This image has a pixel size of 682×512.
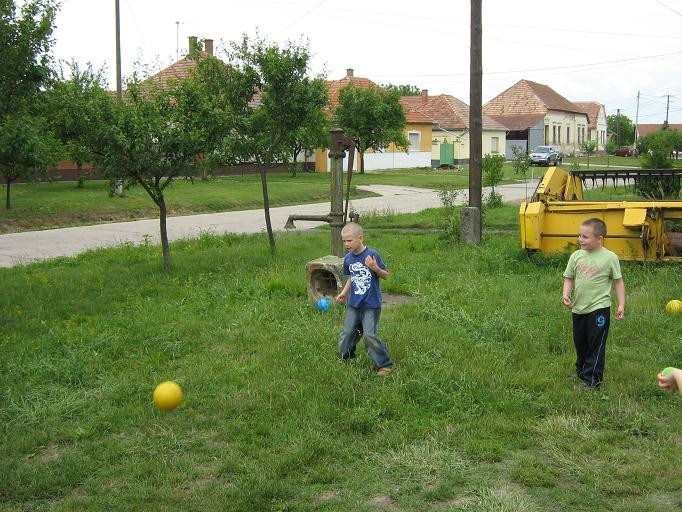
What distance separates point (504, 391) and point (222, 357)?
2.52 metres

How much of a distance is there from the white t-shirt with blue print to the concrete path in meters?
9.73

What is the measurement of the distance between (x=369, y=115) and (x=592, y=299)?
37.4m

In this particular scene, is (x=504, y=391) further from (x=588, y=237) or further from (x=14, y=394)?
(x=14, y=394)

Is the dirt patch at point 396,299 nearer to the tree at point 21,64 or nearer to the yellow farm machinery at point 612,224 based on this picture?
the yellow farm machinery at point 612,224

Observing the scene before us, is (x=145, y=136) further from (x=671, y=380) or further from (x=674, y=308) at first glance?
(x=671, y=380)

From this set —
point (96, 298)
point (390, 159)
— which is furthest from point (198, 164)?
point (390, 159)

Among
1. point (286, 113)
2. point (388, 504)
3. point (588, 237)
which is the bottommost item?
point (388, 504)

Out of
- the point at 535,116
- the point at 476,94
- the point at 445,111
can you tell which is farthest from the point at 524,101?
the point at 476,94

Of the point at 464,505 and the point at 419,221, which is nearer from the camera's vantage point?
the point at 464,505

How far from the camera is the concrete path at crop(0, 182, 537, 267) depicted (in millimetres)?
16438

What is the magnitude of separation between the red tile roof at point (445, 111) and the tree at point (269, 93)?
46.7 metres

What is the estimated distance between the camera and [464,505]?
4.12 metres

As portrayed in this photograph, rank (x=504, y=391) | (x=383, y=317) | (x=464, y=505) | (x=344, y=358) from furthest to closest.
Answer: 1. (x=383, y=317)
2. (x=344, y=358)
3. (x=504, y=391)
4. (x=464, y=505)

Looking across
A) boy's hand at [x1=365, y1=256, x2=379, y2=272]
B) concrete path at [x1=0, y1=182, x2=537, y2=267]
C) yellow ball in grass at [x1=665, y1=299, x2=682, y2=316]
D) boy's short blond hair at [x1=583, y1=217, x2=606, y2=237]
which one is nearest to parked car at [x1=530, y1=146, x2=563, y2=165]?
concrete path at [x1=0, y1=182, x2=537, y2=267]
